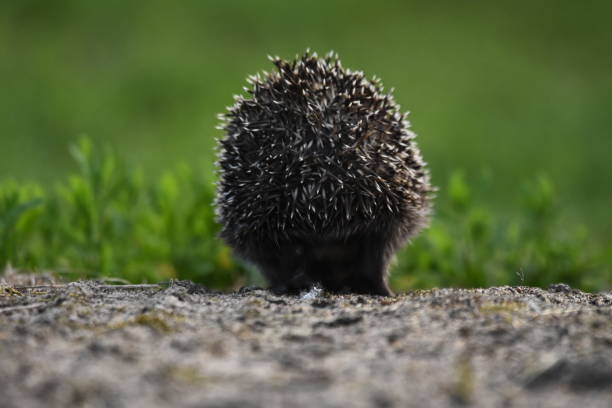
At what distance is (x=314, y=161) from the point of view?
259 inches

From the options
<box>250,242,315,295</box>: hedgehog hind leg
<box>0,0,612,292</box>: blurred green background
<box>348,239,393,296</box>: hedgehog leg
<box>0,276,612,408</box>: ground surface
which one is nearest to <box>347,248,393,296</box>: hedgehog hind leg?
<box>348,239,393,296</box>: hedgehog leg

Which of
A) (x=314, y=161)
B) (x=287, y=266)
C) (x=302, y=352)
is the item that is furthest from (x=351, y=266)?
(x=302, y=352)

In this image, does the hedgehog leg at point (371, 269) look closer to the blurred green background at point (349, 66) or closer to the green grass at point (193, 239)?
the green grass at point (193, 239)

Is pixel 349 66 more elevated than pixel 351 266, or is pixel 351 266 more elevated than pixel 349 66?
pixel 349 66

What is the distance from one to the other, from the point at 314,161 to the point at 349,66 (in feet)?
47.3

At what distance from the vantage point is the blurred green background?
58.1 ft

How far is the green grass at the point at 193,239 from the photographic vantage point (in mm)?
9047

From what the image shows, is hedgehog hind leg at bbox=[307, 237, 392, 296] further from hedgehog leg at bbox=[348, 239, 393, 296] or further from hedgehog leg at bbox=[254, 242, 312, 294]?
hedgehog leg at bbox=[254, 242, 312, 294]

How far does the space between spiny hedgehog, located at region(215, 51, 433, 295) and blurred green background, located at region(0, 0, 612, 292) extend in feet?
30.1

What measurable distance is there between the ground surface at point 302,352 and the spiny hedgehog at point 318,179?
1399mm

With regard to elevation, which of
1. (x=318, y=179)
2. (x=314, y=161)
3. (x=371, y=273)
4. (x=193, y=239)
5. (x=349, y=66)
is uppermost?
(x=349, y=66)

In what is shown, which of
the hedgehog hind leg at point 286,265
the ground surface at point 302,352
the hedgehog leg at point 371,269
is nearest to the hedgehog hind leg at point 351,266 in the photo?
the hedgehog leg at point 371,269

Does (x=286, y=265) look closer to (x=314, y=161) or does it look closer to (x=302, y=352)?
(x=314, y=161)

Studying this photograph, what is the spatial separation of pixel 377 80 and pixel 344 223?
162 cm
